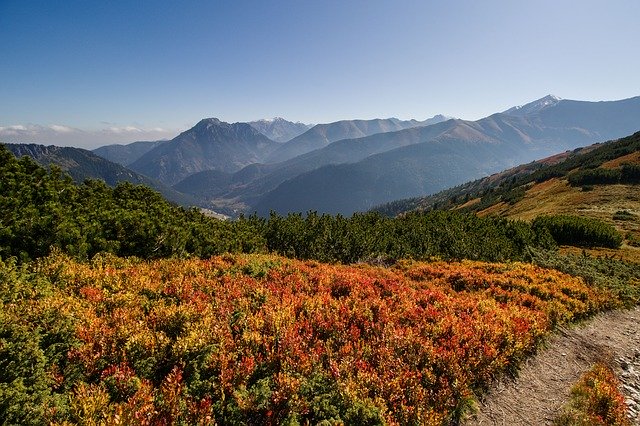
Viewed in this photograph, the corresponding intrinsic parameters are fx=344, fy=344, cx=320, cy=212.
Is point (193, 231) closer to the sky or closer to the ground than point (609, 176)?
closer to the sky

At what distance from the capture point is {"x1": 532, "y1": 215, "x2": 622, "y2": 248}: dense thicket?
40.5 m

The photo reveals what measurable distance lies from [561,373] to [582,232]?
3930cm

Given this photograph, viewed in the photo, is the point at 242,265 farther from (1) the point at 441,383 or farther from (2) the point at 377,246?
(2) the point at 377,246

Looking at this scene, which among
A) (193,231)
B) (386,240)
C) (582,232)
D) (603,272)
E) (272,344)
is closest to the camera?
(272,344)

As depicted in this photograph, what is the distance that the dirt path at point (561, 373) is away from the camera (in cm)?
920

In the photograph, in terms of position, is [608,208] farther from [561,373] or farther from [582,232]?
[561,373]

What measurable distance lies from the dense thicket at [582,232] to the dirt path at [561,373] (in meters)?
29.6

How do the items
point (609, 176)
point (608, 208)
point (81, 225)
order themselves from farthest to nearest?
point (609, 176) < point (608, 208) < point (81, 225)

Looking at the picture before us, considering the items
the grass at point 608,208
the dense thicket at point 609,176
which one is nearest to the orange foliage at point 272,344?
the grass at point 608,208

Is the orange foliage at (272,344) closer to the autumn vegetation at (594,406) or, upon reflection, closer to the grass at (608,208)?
the autumn vegetation at (594,406)

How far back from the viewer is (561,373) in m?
11.4

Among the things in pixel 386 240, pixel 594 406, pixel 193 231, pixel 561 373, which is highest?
pixel 193 231

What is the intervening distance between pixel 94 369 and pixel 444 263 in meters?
23.1

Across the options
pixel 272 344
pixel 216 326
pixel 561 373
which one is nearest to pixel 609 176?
pixel 561 373
